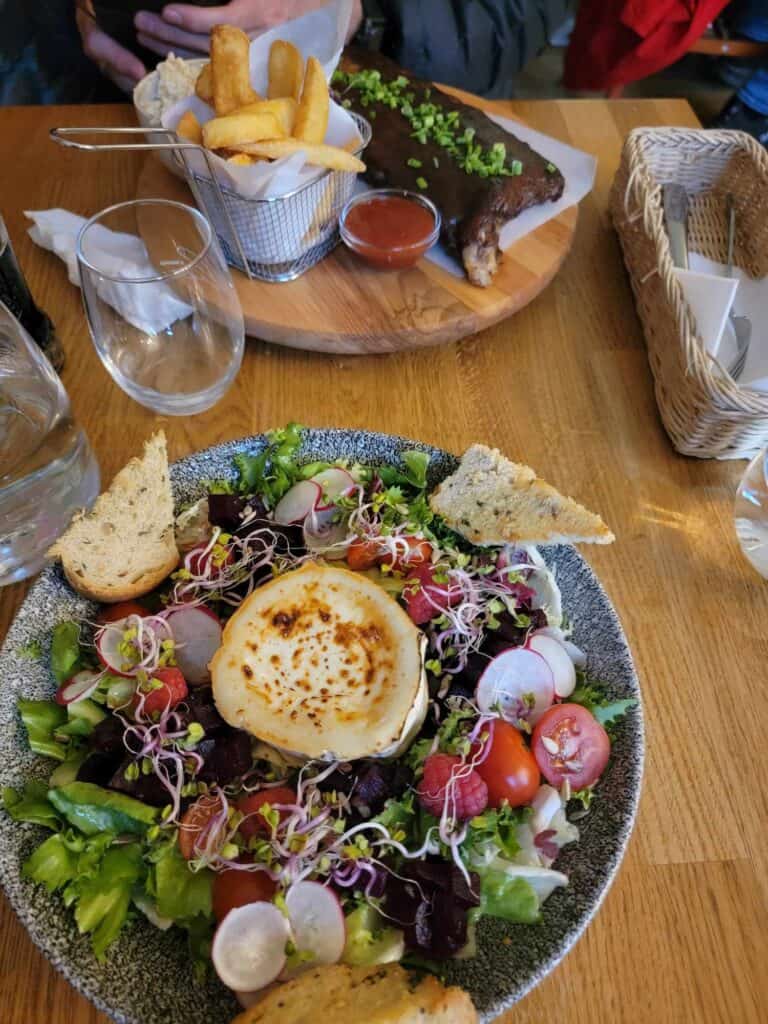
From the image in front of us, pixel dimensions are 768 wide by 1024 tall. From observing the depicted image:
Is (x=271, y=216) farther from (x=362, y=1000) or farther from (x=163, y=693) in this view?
(x=362, y=1000)

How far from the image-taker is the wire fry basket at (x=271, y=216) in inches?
72.0

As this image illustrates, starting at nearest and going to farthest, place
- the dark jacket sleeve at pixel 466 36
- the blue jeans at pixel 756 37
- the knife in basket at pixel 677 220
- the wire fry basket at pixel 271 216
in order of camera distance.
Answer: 1. the wire fry basket at pixel 271 216
2. the knife in basket at pixel 677 220
3. the dark jacket sleeve at pixel 466 36
4. the blue jeans at pixel 756 37

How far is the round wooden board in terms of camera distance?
1.92 m

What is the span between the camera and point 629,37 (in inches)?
137

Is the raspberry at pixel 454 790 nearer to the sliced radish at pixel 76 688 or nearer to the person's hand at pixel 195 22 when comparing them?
the sliced radish at pixel 76 688

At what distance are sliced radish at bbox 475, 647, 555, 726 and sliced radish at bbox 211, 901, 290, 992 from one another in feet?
1.46

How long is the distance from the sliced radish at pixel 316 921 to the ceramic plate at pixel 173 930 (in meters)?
0.12

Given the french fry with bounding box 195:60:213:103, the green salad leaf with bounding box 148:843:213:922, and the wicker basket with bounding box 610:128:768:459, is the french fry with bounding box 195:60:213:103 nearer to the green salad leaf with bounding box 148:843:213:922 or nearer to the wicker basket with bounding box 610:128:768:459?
the wicker basket with bounding box 610:128:768:459

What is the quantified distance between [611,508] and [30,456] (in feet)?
3.96

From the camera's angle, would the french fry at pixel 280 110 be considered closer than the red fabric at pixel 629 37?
Yes

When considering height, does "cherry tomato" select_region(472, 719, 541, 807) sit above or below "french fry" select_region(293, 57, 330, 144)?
below

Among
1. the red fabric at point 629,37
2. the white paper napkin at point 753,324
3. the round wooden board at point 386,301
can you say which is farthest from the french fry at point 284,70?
the red fabric at point 629,37

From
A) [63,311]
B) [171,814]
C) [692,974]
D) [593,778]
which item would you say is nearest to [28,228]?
[63,311]

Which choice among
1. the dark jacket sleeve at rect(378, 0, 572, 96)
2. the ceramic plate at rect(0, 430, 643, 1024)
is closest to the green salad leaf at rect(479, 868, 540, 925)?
the ceramic plate at rect(0, 430, 643, 1024)
